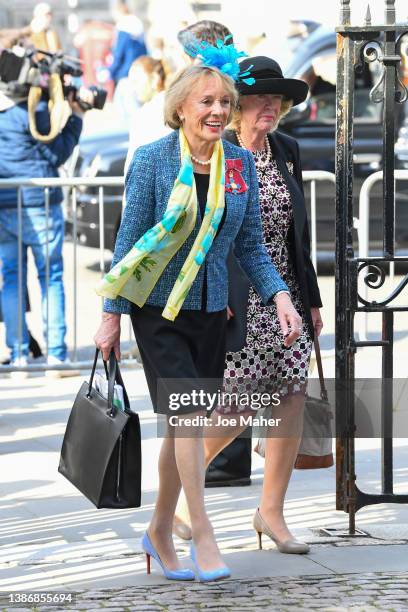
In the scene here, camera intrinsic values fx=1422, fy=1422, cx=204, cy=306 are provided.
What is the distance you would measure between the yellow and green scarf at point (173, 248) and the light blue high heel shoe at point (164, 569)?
2.76 ft

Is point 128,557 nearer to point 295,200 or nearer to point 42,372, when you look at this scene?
point 295,200

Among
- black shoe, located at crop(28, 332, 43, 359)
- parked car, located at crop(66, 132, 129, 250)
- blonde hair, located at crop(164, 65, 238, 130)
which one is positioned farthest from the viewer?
parked car, located at crop(66, 132, 129, 250)

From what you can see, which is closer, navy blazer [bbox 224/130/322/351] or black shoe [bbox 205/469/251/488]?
navy blazer [bbox 224/130/322/351]

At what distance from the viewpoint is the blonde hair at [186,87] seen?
16.3ft

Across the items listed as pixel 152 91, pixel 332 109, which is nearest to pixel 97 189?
pixel 332 109

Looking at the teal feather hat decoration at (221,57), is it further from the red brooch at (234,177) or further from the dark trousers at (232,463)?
the dark trousers at (232,463)

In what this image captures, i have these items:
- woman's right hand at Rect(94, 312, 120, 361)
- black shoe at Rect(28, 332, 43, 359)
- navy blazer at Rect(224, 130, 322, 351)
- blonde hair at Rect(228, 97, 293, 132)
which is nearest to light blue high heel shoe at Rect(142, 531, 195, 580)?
woman's right hand at Rect(94, 312, 120, 361)

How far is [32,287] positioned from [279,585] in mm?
8287

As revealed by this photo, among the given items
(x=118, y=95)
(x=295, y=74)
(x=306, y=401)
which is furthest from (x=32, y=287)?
(x=306, y=401)

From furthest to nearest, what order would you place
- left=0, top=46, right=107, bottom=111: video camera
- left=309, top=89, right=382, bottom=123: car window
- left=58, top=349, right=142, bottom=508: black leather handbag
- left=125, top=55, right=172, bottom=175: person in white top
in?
1. left=309, top=89, right=382, bottom=123: car window
2. left=0, top=46, right=107, bottom=111: video camera
3. left=125, top=55, right=172, bottom=175: person in white top
4. left=58, top=349, right=142, bottom=508: black leather handbag

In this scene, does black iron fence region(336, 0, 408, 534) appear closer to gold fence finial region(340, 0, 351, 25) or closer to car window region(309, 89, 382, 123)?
gold fence finial region(340, 0, 351, 25)

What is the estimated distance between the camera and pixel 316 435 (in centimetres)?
561

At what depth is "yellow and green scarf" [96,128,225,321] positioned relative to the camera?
487 centimetres

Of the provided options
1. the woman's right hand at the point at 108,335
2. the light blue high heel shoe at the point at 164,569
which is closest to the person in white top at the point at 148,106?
the woman's right hand at the point at 108,335
